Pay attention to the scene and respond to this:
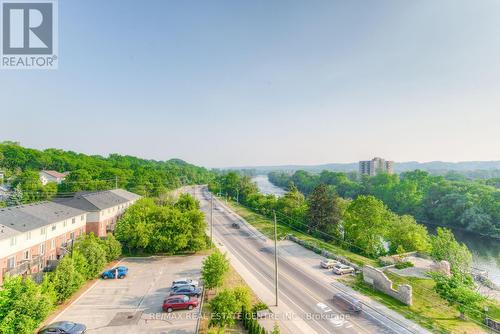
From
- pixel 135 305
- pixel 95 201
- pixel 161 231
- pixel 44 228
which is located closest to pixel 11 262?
pixel 44 228

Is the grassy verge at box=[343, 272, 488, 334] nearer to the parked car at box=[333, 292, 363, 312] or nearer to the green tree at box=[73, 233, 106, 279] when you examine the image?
the parked car at box=[333, 292, 363, 312]

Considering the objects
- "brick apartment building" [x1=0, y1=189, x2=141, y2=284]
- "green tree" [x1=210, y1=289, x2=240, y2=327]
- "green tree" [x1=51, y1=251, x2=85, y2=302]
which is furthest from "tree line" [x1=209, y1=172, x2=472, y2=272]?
"green tree" [x1=51, y1=251, x2=85, y2=302]

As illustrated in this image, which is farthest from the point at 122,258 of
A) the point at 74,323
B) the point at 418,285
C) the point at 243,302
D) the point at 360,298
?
the point at 418,285

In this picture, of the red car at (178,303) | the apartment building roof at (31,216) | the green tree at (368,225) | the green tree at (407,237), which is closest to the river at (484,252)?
the green tree at (407,237)

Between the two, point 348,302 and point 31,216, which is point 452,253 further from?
point 31,216

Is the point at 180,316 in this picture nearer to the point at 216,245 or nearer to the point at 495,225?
the point at 216,245

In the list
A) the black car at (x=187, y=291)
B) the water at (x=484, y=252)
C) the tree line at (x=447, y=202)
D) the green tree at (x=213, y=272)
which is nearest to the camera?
the black car at (x=187, y=291)

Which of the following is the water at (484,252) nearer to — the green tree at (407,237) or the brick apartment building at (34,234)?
the green tree at (407,237)
